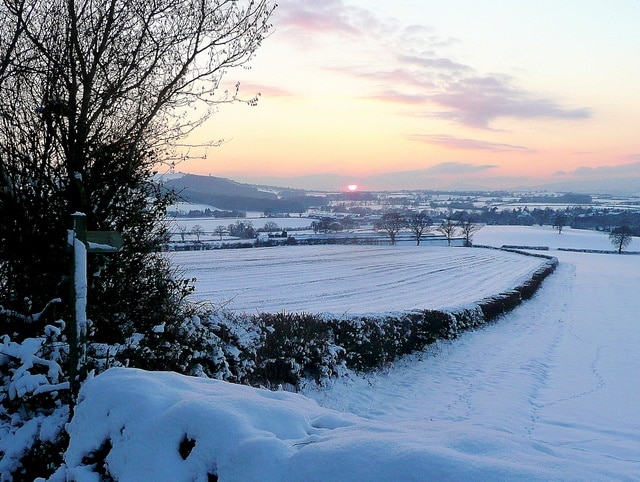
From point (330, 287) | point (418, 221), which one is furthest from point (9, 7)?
point (418, 221)

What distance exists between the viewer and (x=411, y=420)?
7648 millimetres

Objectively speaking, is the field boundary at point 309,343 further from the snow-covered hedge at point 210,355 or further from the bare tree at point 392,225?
the bare tree at point 392,225

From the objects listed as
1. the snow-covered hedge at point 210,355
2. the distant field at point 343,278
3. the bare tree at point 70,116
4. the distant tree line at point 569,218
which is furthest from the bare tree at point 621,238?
the bare tree at point 70,116

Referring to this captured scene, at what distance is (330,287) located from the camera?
111 feet

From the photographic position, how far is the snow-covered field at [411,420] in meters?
2.65

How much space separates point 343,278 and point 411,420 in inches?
1243

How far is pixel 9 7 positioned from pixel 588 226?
136555mm

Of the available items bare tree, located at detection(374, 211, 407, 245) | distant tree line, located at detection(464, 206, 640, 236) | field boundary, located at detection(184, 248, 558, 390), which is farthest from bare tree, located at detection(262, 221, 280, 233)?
field boundary, located at detection(184, 248, 558, 390)

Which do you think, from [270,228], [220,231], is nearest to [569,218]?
[270,228]

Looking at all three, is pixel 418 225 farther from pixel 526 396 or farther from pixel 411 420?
pixel 411 420

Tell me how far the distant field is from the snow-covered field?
14.7 feet

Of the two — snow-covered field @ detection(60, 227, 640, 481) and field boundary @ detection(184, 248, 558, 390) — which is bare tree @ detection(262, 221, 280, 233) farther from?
field boundary @ detection(184, 248, 558, 390)

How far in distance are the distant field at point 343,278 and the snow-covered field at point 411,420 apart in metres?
4.48

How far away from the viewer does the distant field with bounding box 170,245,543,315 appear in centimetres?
2659
